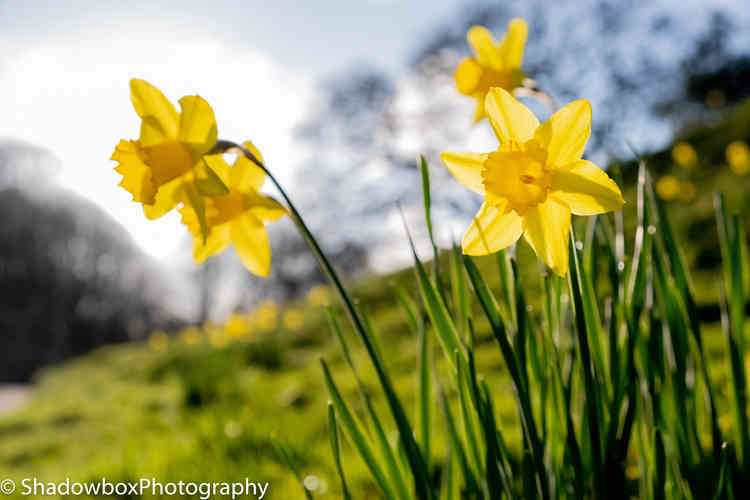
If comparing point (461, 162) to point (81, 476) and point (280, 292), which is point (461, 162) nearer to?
point (81, 476)

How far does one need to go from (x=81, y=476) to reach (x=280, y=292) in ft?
71.5

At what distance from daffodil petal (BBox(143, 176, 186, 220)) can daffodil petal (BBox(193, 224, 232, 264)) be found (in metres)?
0.08

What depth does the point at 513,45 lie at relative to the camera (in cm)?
105

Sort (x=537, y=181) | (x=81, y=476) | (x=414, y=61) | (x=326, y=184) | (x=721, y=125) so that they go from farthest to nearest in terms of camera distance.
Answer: (x=326, y=184)
(x=414, y=61)
(x=721, y=125)
(x=81, y=476)
(x=537, y=181)

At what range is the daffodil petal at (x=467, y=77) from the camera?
100 cm

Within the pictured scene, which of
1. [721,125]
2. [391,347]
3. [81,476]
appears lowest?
[81,476]

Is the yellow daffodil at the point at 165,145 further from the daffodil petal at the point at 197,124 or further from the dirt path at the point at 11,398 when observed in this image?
the dirt path at the point at 11,398

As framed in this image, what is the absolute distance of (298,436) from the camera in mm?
2275

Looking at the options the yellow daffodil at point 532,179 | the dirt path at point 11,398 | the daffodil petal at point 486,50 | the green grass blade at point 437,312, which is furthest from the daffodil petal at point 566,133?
the dirt path at point 11,398

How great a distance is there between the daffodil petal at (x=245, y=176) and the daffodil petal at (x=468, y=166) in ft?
1.00

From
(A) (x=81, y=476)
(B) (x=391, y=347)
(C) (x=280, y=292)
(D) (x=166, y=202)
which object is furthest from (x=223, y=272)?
(D) (x=166, y=202)

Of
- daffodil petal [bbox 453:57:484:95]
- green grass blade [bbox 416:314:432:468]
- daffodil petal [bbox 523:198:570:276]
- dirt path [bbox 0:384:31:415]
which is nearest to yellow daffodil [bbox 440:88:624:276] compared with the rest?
daffodil petal [bbox 523:198:570:276]

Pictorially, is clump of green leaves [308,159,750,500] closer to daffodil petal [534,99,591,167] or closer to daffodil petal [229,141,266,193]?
daffodil petal [534,99,591,167]

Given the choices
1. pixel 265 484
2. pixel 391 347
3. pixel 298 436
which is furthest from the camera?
pixel 391 347
